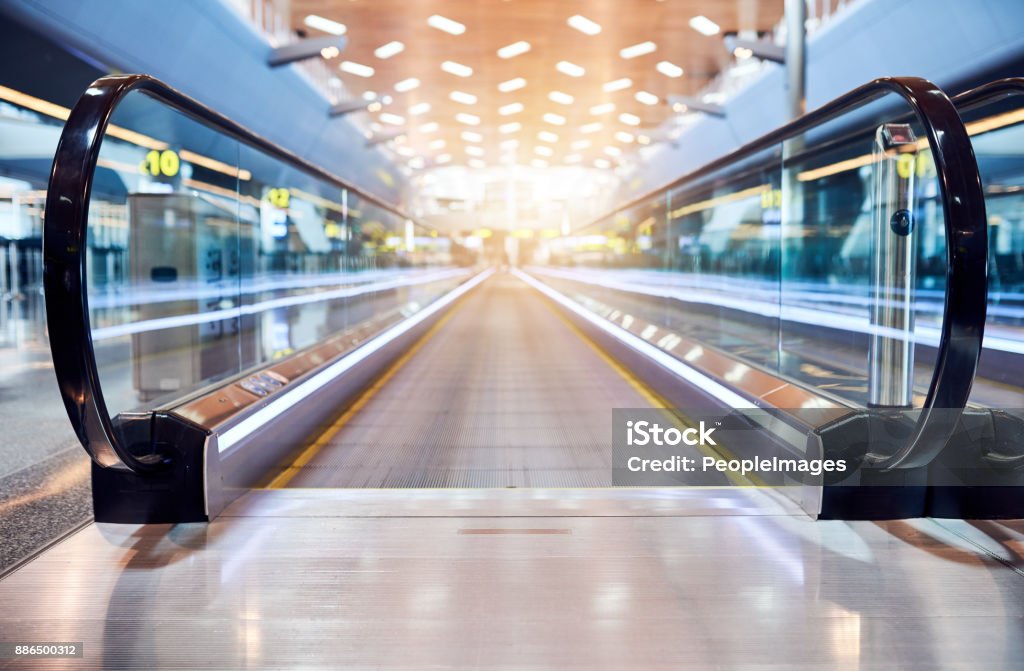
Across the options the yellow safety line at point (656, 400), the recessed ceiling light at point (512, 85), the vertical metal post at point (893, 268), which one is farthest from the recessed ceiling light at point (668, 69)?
the vertical metal post at point (893, 268)

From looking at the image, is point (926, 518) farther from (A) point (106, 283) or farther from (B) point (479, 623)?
(A) point (106, 283)

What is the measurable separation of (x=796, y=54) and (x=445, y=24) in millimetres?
10235

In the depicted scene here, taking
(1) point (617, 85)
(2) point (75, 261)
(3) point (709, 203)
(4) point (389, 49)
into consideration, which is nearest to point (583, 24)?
(4) point (389, 49)

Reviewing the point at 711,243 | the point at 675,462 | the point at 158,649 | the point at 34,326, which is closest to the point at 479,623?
the point at 158,649

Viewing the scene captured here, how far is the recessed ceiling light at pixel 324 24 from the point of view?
21375mm

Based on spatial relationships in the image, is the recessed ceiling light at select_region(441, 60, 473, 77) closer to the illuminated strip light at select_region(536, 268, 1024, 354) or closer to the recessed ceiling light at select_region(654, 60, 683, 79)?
the recessed ceiling light at select_region(654, 60, 683, 79)

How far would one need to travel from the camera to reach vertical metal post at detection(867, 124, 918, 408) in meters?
3.17

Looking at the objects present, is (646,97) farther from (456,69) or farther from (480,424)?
(480,424)

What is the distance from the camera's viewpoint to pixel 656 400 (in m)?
5.89

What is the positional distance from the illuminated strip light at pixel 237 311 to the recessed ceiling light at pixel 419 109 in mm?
18681

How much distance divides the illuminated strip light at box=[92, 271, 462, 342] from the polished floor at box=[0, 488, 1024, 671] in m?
2.51

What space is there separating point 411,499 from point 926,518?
73.0 inches

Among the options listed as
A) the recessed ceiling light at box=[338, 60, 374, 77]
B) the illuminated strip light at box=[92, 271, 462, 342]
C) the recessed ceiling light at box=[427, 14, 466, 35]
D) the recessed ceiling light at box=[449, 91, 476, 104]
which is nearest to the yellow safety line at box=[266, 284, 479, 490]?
the illuminated strip light at box=[92, 271, 462, 342]

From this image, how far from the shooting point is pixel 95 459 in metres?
2.71
